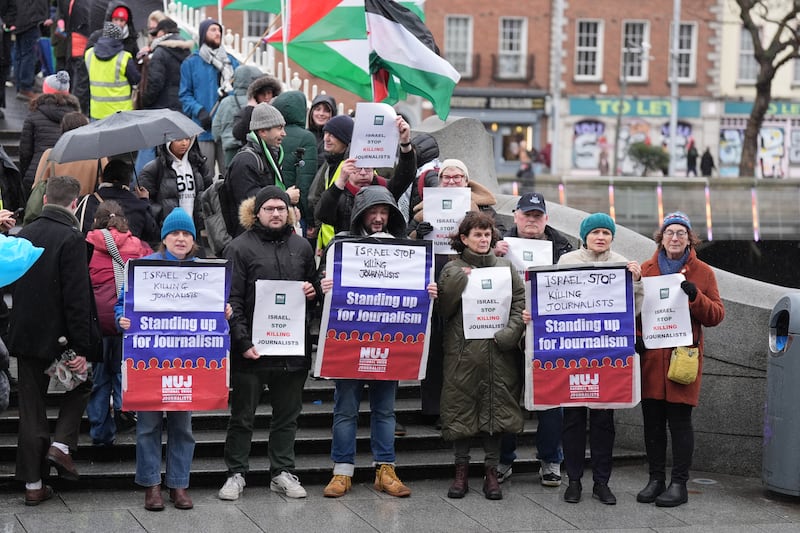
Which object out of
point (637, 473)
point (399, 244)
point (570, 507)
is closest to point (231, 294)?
point (399, 244)

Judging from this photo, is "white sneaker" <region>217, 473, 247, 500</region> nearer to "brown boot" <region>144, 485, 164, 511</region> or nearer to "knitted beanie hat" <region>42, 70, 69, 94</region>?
"brown boot" <region>144, 485, 164, 511</region>

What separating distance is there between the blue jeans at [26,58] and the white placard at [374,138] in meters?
8.69

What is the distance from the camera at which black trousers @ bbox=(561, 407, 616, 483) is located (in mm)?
8742

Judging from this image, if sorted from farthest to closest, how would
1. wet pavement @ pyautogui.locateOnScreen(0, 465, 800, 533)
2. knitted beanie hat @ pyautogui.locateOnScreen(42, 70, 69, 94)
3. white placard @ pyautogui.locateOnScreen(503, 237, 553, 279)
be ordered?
knitted beanie hat @ pyautogui.locateOnScreen(42, 70, 69, 94) → white placard @ pyautogui.locateOnScreen(503, 237, 553, 279) → wet pavement @ pyautogui.locateOnScreen(0, 465, 800, 533)

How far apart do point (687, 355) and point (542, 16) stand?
4853 centimetres

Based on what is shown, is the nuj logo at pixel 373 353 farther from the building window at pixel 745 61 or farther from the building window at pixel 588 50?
the building window at pixel 745 61

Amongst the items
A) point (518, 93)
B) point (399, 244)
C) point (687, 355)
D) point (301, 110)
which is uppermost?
point (518, 93)

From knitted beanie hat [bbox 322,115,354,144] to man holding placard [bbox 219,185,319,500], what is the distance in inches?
42.5

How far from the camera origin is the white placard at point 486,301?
8.60m

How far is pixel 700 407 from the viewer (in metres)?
9.94

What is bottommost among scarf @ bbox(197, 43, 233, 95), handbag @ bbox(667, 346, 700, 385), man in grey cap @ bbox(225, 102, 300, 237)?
handbag @ bbox(667, 346, 700, 385)

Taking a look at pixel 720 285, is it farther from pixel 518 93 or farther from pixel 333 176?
pixel 518 93

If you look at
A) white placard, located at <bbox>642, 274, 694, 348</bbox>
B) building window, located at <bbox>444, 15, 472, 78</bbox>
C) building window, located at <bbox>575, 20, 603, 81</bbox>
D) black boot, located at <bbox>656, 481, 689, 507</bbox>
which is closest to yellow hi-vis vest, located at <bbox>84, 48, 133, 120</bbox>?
white placard, located at <bbox>642, 274, 694, 348</bbox>

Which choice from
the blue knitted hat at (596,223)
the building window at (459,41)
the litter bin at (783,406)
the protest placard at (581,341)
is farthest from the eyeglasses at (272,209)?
the building window at (459,41)
